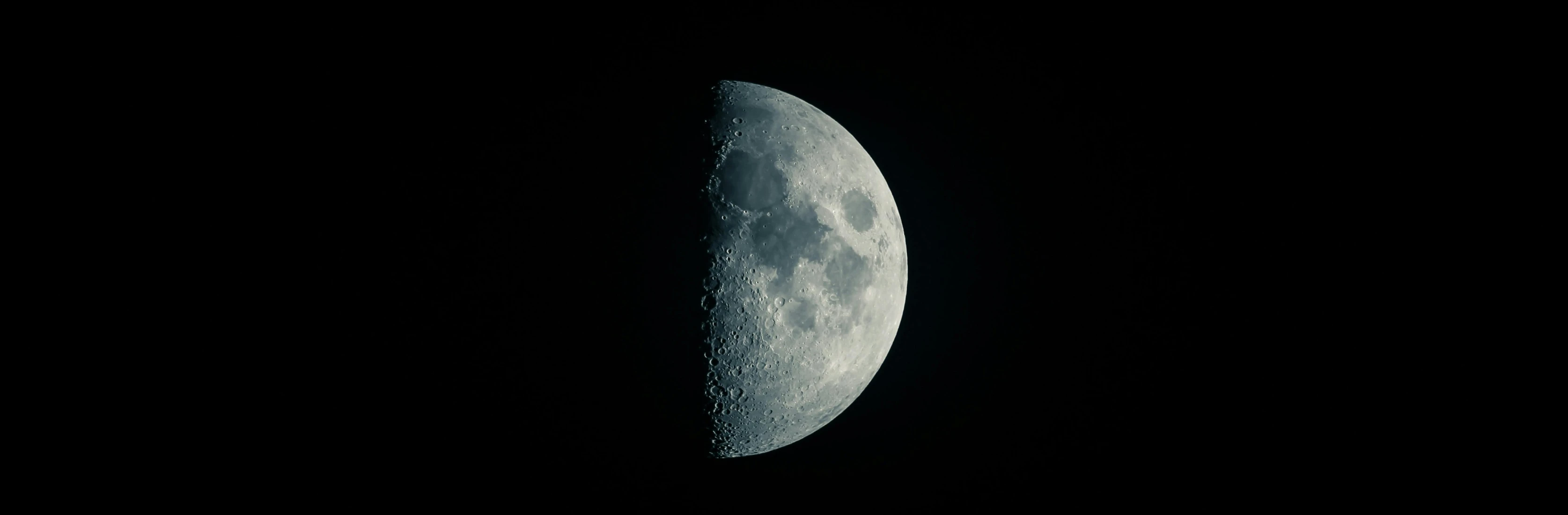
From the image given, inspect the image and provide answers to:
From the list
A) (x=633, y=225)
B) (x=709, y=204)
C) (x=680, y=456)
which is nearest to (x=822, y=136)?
(x=709, y=204)

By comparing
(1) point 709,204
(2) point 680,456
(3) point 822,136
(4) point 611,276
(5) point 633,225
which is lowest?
(2) point 680,456

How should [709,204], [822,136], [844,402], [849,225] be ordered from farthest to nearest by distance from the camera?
[844,402] → [822,136] → [849,225] → [709,204]

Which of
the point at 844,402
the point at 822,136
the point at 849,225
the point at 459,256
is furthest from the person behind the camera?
the point at 844,402

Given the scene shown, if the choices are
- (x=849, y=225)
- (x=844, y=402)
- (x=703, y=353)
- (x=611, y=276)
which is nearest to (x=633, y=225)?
(x=611, y=276)

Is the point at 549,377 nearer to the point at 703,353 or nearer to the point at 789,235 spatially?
the point at 703,353

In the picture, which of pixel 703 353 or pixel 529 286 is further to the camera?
pixel 703 353

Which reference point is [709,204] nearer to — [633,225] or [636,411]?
[633,225]

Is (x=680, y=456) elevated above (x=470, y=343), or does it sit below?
below
